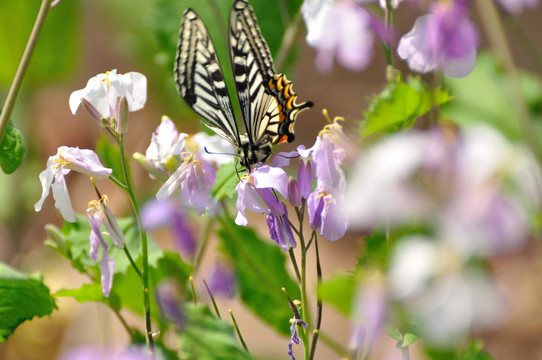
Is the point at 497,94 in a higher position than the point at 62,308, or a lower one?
higher

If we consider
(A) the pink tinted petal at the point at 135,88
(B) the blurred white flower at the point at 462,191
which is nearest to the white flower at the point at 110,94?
(A) the pink tinted petal at the point at 135,88

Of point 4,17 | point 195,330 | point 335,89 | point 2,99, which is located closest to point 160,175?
point 195,330

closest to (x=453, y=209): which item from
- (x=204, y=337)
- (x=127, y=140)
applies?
(x=204, y=337)

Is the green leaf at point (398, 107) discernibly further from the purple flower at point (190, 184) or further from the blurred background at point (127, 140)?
the blurred background at point (127, 140)

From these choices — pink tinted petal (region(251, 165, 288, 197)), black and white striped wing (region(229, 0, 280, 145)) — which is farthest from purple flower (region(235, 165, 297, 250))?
black and white striped wing (region(229, 0, 280, 145))

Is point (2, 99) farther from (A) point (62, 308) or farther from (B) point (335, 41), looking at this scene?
(B) point (335, 41)

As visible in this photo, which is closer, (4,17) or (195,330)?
(195,330)
